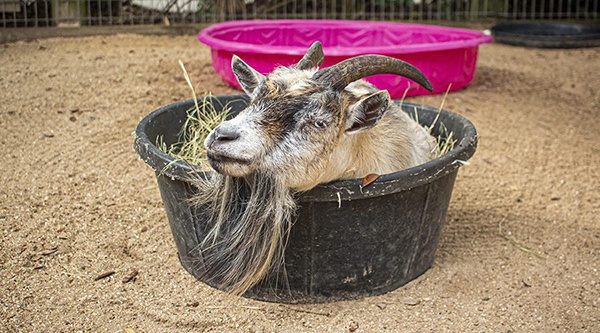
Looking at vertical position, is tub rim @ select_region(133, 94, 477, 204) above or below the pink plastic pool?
below

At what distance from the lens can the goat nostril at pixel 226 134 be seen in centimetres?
254

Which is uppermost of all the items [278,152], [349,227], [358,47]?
[358,47]

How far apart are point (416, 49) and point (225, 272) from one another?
304 centimetres

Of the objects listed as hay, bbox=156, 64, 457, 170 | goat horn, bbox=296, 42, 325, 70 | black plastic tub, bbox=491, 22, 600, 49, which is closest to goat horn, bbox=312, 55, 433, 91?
goat horn, bbox=296, 42, 325, 70

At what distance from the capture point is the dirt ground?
3004 millimetres

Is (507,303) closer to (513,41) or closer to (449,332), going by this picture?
(449,332)

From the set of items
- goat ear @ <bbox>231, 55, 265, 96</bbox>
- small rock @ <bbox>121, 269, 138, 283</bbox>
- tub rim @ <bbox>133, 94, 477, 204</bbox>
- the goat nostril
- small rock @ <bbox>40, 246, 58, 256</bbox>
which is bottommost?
small rock @ <bbox>121, 269, 138, 283</bbox>

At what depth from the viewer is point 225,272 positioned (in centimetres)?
305

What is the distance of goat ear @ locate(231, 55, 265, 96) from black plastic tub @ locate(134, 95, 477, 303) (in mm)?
511

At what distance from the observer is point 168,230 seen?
146 inches

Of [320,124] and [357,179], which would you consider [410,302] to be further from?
[320,124]

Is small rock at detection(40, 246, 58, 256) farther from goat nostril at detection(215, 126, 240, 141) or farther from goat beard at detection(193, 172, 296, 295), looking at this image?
goat nostril at detection(215, 126, 240, 141)

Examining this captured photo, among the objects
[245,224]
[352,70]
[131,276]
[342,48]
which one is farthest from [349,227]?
[342,48]

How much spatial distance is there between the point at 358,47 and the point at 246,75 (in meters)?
3.33
